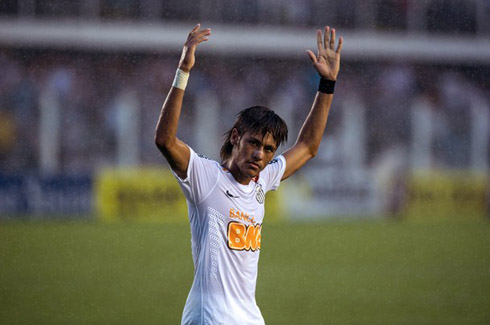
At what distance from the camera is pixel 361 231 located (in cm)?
1838

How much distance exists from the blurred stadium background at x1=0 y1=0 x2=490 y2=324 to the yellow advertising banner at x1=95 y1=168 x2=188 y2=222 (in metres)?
0.04

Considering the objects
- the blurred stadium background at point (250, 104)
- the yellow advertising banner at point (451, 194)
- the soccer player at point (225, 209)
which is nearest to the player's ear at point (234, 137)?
the soccer player at point (225, 209)

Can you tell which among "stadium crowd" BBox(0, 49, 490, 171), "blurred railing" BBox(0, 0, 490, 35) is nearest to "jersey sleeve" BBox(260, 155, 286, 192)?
"stadium crowd" BBox(0, 49, 490, 171)

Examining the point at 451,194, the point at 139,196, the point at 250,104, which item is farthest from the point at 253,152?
the point at 250,104

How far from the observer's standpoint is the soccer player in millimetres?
3971

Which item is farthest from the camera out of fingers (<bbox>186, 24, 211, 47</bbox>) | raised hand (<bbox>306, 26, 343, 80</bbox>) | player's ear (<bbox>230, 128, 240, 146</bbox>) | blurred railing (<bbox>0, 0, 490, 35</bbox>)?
blurred railing (<bbox>0, 0, 490, 35</bbox>)

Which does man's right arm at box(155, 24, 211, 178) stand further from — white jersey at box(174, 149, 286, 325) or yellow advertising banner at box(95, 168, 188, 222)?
yellow advertising banner at box(95, 168, 188, 222)

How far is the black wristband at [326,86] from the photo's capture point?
15.8 feet

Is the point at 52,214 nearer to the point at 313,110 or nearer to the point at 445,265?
the point at 445,265

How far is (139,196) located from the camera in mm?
20531

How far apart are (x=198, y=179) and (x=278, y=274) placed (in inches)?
321

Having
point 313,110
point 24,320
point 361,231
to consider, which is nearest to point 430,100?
point 361,231

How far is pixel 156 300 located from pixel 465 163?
19612 millimetres

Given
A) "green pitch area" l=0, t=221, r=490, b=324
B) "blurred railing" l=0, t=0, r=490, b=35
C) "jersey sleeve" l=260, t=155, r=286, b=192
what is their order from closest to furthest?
"jersey sleeve" l=260, t=155, r=286, b=192, "green pitch area" l=0, t=221, r=490, b=324, "blurred railing" l=0, t=0, r=490, b=35
